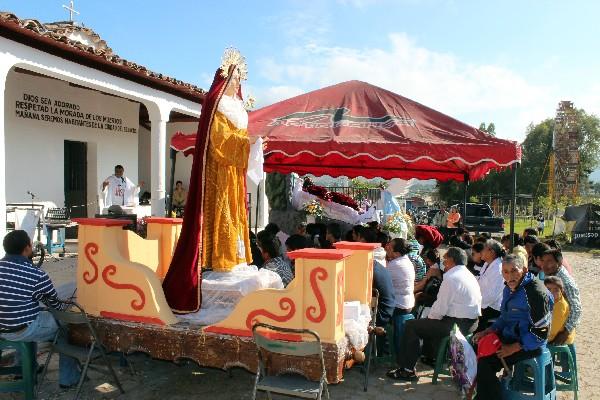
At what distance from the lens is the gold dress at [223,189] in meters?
4.26

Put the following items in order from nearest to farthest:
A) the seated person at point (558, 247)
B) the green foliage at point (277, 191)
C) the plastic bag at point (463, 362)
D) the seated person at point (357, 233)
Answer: the plastic bag at point (463, 362) < the seated person at point (558, 247) < the seated person at point (357, 233) < the green foliage at point (277, 191)

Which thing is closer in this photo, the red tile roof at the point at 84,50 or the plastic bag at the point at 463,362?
the plastic bag at the point at 463,362

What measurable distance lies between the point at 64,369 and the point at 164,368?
2.97 feet

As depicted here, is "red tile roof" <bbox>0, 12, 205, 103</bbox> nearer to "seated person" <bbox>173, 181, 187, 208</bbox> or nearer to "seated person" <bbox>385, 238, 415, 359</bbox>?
"seated person" <bbox>173, 181, 187, 208</bbox>

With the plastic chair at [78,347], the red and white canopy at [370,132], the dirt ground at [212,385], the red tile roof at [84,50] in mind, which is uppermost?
the red tile roof at [84,50]

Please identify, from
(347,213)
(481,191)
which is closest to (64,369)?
Result: (347,213)

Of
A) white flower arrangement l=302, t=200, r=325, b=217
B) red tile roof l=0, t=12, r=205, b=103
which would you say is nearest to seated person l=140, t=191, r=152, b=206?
red tile roof l=0, t=12, r=205, b=103

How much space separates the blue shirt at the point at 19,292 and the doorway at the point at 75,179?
26.4 feet

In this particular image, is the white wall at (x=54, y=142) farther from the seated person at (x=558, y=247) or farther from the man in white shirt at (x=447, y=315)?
the seated person at (x=558, y=247)

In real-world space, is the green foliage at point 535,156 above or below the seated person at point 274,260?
above

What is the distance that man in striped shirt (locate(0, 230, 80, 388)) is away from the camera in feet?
12.7

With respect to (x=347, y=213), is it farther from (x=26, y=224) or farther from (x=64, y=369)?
(x=64, y=369)

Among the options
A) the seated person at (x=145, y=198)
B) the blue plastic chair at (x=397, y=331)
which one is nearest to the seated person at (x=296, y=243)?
the blue plastic chair at (x=397, y=331)

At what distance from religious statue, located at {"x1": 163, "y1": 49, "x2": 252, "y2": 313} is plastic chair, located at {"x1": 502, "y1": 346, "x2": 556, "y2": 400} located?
7.77ft
